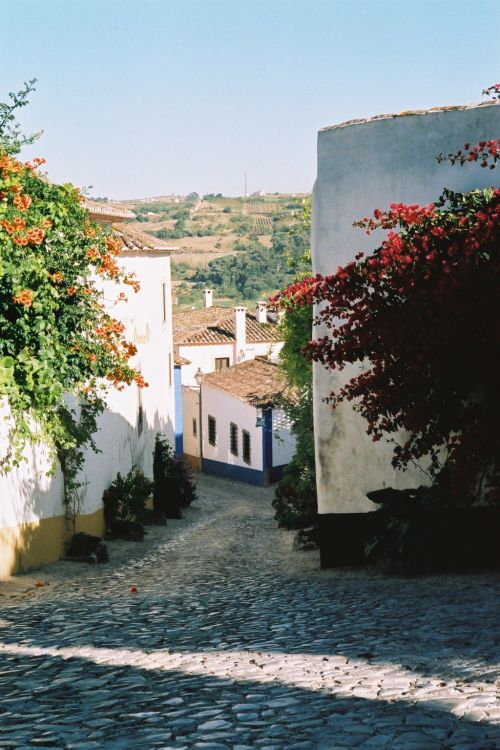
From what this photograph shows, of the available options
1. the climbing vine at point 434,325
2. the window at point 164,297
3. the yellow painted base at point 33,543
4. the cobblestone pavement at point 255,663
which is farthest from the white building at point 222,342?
the climbing vine at point 434,325

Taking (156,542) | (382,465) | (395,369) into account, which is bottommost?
(156,542)

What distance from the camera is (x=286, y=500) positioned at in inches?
784

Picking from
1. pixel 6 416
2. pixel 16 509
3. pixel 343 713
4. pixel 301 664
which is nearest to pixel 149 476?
pixel 16 509

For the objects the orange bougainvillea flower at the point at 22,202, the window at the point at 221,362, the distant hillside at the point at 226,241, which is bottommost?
the window at the point at 221,362

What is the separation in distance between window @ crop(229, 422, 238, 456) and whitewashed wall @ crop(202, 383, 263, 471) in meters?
0.20

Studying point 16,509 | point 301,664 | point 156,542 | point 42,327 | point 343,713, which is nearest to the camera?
point 343,713

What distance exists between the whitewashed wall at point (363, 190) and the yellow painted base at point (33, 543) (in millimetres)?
4246

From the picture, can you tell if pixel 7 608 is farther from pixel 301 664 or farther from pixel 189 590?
pixel 301 664

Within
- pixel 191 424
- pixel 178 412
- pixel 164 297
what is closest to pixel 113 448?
pixel 164 297

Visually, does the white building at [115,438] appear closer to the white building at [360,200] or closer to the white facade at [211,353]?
the white building at [360,200]

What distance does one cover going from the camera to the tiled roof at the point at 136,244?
22.5m

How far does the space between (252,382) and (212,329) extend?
35.9ft

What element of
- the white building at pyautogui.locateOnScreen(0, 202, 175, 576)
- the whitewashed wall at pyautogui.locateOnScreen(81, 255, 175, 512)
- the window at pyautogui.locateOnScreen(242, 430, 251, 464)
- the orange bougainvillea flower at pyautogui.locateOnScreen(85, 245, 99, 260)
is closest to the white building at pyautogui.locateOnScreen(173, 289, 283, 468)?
the window at pyautogui.locateOnScreen(242, 430, 251, 464)

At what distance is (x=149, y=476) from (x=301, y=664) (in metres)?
17.8
